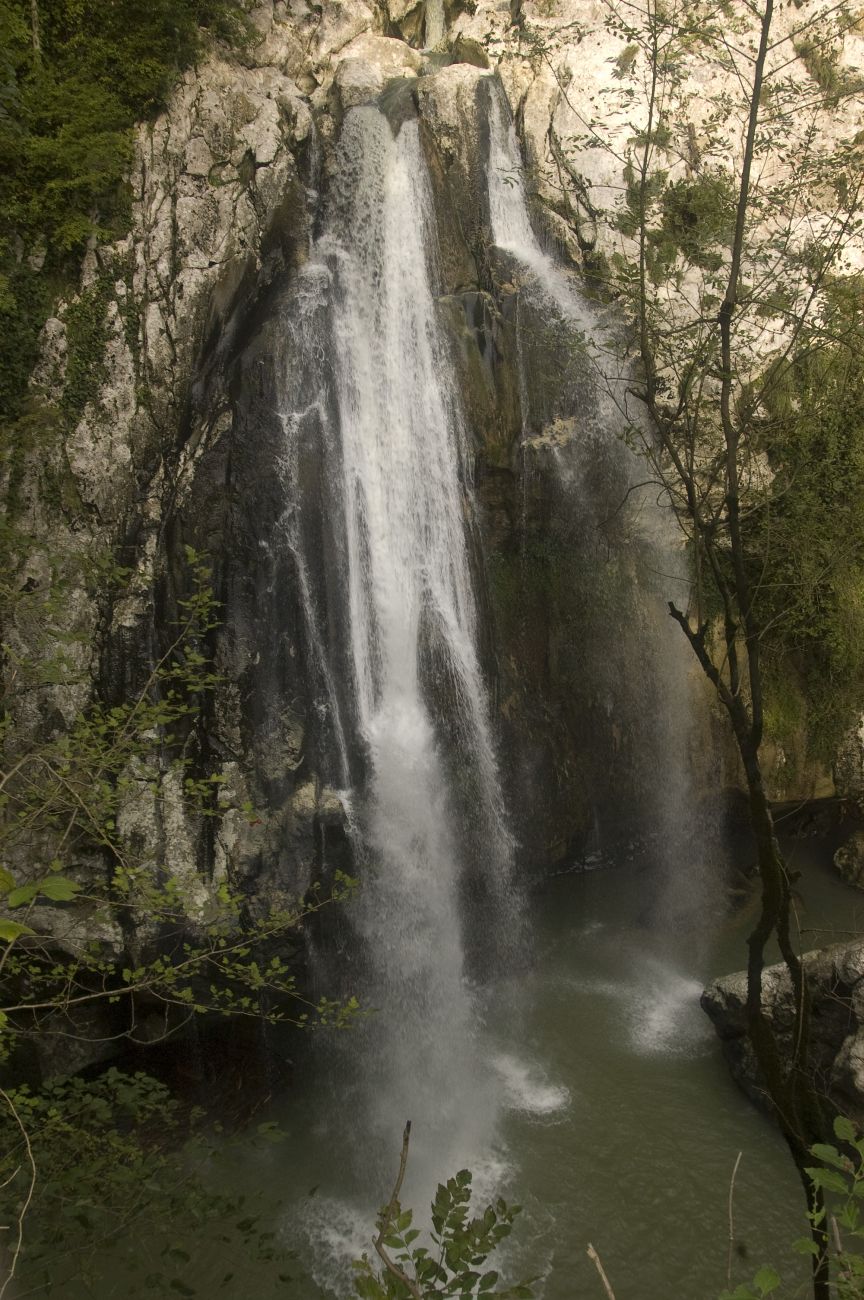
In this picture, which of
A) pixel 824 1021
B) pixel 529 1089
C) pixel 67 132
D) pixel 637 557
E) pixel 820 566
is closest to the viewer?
pixel 824 1021

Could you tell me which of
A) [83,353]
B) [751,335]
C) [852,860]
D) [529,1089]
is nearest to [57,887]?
[529,1089]

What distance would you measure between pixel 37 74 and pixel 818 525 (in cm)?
1159

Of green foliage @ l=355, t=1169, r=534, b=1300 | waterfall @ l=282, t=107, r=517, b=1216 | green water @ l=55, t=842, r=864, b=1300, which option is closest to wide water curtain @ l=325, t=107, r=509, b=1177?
waterfall @ l=282, t=107, r=517, b=1216

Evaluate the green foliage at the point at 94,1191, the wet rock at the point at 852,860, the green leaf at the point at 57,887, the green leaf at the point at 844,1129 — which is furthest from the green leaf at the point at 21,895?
the wet rock at the point at 852,860

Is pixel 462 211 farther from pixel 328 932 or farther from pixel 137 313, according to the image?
pixel 328 932

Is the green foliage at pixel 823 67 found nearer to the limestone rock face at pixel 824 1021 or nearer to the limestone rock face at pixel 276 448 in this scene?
the limestone rock face at pixel 276 448

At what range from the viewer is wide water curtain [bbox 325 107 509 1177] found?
A: 898cm

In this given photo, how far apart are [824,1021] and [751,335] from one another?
27.6 ft

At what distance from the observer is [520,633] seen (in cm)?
1108

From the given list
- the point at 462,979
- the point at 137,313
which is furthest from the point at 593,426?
the point at 462,979

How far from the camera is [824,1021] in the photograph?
8125 mm

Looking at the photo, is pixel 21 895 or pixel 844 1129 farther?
pixel 844 1129

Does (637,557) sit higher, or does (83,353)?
(83,353)

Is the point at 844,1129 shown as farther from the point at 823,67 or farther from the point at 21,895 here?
the point at 823,67
